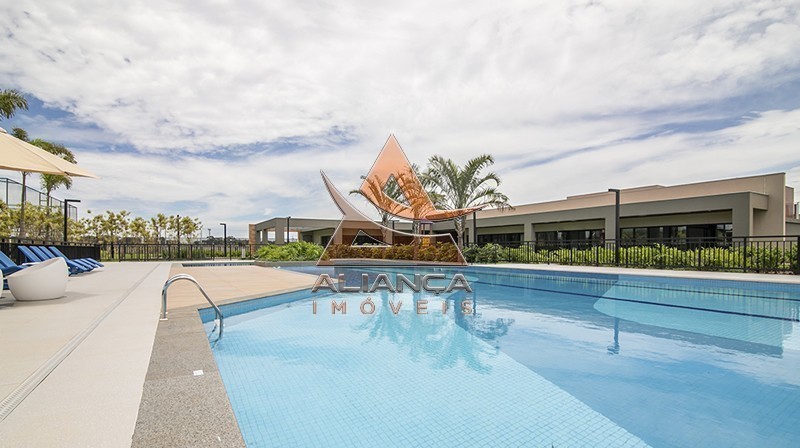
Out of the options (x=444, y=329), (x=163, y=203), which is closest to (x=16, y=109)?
(x=163, y=203)

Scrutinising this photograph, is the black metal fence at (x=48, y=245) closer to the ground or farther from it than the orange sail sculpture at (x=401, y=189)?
closer to the ground

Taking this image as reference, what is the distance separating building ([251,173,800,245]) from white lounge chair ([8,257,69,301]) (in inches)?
653

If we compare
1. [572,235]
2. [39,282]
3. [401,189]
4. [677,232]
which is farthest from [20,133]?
[677,232]

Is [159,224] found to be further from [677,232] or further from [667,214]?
[677,232]

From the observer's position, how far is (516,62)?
11.3 metres

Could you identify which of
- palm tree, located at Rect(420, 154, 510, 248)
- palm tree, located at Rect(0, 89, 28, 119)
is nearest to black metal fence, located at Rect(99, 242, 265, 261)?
palm tree, located at Rect(0, 89, 28, 119)

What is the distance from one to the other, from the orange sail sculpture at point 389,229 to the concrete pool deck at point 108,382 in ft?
45.7

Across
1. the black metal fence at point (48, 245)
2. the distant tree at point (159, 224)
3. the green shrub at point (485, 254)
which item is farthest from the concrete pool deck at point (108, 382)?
the distant tree at point (159, 224)

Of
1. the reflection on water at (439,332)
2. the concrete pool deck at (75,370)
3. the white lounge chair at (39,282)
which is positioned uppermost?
the white lounge chair at (39,282)

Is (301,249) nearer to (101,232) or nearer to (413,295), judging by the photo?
(413,295)

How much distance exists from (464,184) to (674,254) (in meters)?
9.26

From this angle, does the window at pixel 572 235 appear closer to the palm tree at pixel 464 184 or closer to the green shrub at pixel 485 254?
the green shrub at pixel 485 254

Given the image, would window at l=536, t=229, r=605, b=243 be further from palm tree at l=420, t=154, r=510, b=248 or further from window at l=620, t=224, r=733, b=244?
palm tree at l=420, t=154, r=510, b=248

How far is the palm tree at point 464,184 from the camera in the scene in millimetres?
20344
